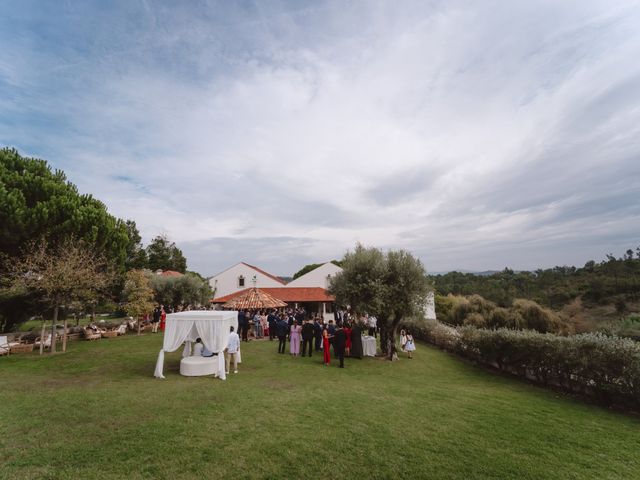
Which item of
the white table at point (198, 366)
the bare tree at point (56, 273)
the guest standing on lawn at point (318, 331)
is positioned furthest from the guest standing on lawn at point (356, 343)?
the bare tree at point (56, 273)

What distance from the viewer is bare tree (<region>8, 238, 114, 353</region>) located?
1370cm

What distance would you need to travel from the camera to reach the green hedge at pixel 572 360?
9023mm

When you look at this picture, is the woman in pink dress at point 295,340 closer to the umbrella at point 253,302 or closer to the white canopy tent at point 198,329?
the white canopy tent at point 198,329

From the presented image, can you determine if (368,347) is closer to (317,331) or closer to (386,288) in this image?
(317,331)

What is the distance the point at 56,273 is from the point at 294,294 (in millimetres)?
28084

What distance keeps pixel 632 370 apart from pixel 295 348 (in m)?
11.6

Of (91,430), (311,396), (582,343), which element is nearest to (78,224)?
(91,430)

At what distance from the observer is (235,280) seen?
135 feet

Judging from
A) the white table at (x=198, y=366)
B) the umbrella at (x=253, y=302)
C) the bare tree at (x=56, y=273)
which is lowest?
the white table at (x=198, y=366)

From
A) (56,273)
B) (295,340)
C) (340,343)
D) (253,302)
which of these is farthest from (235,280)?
(340,343)

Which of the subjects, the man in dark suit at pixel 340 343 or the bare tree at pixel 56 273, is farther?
the bare tree at pixel 56 273

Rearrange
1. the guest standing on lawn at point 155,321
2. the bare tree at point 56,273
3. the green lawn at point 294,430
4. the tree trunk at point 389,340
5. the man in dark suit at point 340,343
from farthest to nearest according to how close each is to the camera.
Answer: the guest standing on lawn at point 155,321, the tree trunk at point 389,340, the bare tree at point 56,273, the man in dark suit at point 340,343, the green lawn at point 294,430

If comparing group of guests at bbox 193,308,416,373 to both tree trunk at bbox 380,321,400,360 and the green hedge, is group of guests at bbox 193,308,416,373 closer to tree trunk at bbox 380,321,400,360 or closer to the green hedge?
tree trunk at bbox 380,321,400,360

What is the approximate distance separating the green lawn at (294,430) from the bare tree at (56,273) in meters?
3.89
